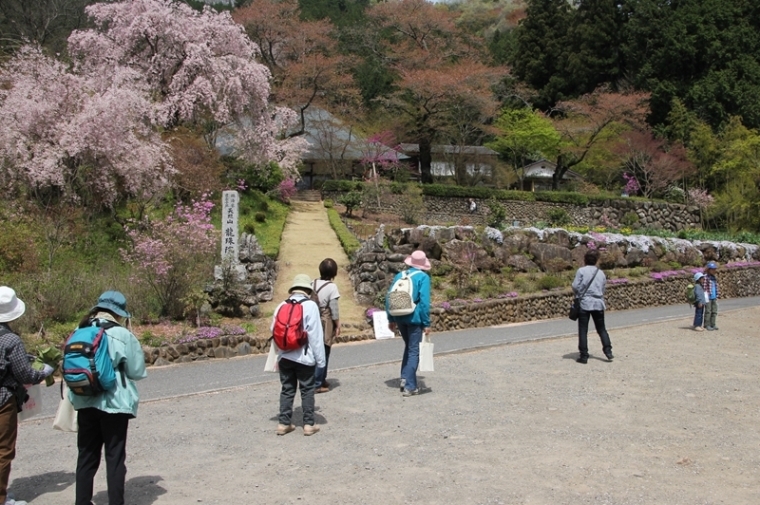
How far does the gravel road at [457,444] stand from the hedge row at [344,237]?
29.9 feet

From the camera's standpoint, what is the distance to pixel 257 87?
81.4 feet

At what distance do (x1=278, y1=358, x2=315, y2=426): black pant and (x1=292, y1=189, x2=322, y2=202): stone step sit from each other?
25.9 meters

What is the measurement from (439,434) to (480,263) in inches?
437

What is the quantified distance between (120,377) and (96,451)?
20.7 inches

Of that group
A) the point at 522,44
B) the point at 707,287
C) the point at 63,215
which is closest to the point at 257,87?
the point at 63,215

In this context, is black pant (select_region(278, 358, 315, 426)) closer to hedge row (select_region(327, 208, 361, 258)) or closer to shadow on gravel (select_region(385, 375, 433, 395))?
shadow on gravel (select_region(385, 375, 433, 395))

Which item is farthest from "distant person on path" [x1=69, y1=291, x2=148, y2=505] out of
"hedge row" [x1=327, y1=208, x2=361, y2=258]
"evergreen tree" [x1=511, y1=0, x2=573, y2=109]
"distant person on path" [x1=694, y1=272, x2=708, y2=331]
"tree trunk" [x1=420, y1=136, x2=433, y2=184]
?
"evergreen tree" [x1=511, y1=0, x2=573, y2=109]

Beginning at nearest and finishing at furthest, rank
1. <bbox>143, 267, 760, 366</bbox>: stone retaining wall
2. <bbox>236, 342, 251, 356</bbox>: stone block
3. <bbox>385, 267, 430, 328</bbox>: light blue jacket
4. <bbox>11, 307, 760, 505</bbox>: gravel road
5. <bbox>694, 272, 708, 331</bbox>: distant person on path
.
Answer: <bbox>11, 307, 760, 505</bbox>: gravel road, <bbox>385, 267, 430, 328</bbox>: light blue jacket, <bbox>143, 267, 760, 366</bbox>: stone retaining wall, <bbox>236, 342, 251, 356</bbox>: stone block, <bbox>694, 272, 708, 331</bbox>: distant person on path

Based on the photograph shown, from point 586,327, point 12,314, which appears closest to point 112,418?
point 12,314

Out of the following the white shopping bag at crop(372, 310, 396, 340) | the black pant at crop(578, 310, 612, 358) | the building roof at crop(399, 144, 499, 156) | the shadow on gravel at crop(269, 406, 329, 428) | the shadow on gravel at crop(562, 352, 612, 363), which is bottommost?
the shadow on gravel at crop(269, 406, 329, 428)

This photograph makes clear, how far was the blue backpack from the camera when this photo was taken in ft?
13.4

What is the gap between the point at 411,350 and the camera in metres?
7.23

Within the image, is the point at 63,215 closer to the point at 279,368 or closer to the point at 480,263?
the point at 480,263

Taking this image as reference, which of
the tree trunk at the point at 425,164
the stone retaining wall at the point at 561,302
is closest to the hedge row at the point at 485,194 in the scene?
the tree trunk at the point at 425,164
